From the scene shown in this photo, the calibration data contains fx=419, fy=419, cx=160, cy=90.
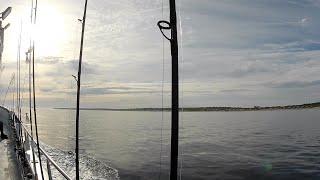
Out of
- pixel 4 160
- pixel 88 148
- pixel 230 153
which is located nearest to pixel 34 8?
pixel 4 160

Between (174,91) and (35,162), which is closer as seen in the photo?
Result: (174,91)

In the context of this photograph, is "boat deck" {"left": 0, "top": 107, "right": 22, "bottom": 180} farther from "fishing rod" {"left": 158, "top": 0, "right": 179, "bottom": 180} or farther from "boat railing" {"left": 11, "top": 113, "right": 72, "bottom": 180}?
"fishing rod" {"left": 158, "top": 0, "right": 179, "bottom": 180}

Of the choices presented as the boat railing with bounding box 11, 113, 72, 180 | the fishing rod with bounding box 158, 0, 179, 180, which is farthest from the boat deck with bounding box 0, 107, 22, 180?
the fishing rod with bounding box 158, 0, 179, 180

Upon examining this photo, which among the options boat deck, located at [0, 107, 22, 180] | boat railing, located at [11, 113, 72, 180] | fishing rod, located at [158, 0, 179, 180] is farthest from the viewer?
boat deck, located at [0, 107, 22, 180]

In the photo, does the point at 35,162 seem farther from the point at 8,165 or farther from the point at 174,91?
the point at 174,91

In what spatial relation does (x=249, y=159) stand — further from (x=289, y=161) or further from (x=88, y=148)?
(x=88, y=148)

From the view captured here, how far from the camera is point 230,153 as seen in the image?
59656mm

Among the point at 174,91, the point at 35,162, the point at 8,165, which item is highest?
the point at 174,91

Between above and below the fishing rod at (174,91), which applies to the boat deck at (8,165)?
below

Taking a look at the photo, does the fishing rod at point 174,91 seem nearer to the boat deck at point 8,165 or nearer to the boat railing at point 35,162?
the boat railing at point 35,162

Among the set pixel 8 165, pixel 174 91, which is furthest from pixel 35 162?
pixel 174 91

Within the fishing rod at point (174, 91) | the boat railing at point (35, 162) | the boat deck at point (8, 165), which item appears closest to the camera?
the fishing rod at point (174, 91)

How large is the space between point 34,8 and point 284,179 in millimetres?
33270

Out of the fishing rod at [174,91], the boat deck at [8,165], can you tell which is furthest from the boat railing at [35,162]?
the fishing rod at [174,91]
